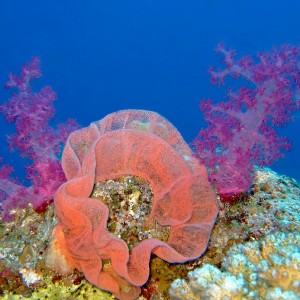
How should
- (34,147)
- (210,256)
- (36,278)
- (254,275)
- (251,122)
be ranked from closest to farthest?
(254,275) < (36,278) < (210,256) < (251,122) < (34,147)

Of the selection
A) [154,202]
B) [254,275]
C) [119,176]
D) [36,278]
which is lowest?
[254,275]

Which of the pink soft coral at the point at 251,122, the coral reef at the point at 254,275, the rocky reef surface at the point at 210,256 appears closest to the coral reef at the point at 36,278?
the rocky reef surface at the point at 210,256

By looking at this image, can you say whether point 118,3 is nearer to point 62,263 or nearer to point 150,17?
point 150,17

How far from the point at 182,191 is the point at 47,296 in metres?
1.62

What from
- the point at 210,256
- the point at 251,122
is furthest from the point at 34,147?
the point at 251,122

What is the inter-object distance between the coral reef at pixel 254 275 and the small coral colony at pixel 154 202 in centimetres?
1

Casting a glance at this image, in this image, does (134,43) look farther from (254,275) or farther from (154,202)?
(254,275)

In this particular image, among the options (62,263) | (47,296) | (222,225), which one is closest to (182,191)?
(222,225)

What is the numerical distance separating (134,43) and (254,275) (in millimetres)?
112678

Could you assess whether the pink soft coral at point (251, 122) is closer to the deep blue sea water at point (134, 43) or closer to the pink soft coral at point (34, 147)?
the pink soft coral at point (34, 147)

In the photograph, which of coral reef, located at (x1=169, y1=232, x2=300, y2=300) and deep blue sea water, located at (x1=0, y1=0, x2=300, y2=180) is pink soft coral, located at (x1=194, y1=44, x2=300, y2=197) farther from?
deep blue sea water, located at (x1=0, y1=0, x2=300, y2=180)

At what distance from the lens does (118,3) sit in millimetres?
115688

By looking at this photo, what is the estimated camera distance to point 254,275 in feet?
8.18

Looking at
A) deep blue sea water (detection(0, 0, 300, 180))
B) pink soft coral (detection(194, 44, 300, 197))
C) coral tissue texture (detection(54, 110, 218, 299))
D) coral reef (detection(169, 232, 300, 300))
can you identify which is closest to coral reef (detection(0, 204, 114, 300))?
coral tissue texture (detection(54, 110, 218, 299))
